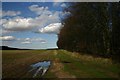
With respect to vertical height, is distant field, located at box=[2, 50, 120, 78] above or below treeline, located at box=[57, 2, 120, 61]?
below

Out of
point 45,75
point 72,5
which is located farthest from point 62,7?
point 45,75

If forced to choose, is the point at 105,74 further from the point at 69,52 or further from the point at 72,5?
the point at 72,5

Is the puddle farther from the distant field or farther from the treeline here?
the treeline

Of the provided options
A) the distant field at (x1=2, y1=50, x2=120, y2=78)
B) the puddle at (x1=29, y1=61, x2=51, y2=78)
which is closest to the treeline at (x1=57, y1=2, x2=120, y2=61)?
the distant field at (x1=2, y1=50, x2=120, y2=78)

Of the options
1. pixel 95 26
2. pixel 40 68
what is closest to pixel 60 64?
pixel 40 68

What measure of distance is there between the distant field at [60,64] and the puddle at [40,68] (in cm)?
9

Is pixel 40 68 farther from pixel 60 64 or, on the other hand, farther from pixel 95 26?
pixel 95 26

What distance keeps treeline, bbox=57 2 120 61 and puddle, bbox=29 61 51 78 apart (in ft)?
2.06

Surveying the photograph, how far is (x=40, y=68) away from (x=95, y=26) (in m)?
1.95

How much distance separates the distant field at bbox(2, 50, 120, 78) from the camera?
1030 centimetres

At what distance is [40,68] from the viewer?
1050 cm

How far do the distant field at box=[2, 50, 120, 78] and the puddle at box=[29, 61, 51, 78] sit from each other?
9 centimetres

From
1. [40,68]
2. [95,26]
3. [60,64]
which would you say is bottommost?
[40,68]

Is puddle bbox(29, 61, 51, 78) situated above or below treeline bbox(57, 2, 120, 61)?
below
